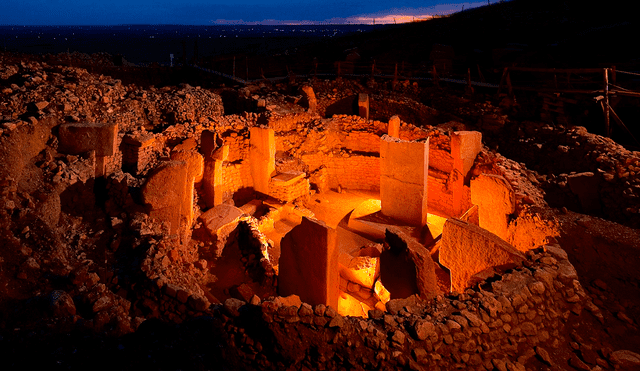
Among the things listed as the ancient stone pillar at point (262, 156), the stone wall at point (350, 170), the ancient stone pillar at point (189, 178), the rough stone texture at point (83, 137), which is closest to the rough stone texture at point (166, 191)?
the ancient stone pillar at point (189, 178)

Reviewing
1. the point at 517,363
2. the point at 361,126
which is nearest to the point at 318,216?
the point at 361,126

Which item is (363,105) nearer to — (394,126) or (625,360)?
(394,126)

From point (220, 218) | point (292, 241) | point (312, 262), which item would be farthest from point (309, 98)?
point (312, 262)

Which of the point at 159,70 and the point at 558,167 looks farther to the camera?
the point at 159,70

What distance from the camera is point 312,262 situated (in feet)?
19.1

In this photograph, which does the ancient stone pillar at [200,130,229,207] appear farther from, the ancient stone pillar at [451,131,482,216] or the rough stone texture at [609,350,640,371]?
the rough stone texture at [609,350,640,371]

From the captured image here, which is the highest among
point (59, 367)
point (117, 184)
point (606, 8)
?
point (606, 8)

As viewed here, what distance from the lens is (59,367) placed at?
2.98 metres

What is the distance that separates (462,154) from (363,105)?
4975mm

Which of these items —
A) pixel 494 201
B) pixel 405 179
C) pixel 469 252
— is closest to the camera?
pixel 469 252

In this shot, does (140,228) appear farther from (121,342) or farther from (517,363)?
(517,363)

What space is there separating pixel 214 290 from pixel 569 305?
16.5 ft

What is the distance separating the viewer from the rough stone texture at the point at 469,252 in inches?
208

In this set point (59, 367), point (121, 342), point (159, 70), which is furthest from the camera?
point (159, 70)
